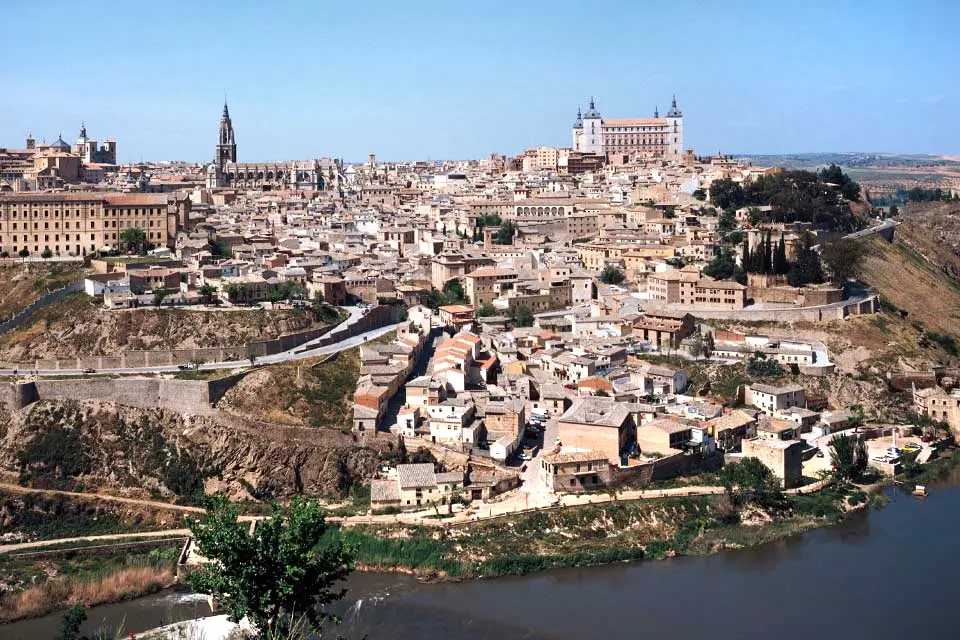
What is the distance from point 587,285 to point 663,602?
47.8 feet

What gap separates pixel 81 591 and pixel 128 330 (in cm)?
856

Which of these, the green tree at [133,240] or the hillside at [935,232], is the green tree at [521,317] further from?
the hillside at [935,232]

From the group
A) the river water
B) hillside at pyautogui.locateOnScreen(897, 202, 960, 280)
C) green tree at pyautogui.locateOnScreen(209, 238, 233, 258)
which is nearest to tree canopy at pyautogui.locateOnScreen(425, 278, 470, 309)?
green tree at pyautogui.locateOnScreen(209, 238, 233, 258)

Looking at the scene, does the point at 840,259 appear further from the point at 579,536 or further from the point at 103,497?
the point at 103,497

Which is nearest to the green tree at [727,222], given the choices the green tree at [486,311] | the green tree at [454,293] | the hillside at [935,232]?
the hillside at [935,232]

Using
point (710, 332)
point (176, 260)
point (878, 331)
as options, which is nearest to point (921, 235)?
point (878, 331)

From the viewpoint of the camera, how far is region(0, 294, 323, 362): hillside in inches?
925

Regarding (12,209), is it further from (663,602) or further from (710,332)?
(663,602)

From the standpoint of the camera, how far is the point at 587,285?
2938 centimetres

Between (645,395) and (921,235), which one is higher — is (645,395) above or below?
below

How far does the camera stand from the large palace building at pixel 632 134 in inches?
2415

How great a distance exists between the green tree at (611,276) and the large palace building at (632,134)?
31650 millimetres

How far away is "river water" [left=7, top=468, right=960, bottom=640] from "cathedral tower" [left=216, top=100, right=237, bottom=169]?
49.7m

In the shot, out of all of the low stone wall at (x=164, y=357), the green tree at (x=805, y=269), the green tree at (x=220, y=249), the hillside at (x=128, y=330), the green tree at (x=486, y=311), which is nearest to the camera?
the low stone wall at (x=164, y=357)
